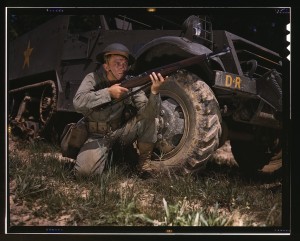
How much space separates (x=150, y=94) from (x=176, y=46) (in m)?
0.50

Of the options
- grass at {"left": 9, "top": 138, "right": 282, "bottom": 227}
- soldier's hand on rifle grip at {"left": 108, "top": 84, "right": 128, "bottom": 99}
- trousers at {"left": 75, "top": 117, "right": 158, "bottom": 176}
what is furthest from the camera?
trousers at {"left": 75, "top": 117, "right": 158, "bottom": 176}

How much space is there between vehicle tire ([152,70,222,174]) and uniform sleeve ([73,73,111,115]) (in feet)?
1.91

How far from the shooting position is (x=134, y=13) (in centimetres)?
385

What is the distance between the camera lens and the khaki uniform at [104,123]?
12.9 ft

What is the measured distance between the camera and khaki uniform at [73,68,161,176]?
3.92 metres

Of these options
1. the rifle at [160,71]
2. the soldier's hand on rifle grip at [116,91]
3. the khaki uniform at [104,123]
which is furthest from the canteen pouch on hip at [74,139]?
the soldier's hand on rifle grip at [116,91]

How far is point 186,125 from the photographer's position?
3.88m

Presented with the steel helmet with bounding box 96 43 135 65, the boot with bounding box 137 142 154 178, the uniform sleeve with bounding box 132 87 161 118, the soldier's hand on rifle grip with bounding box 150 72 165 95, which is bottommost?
the boot with bounding box 137 142 154 178

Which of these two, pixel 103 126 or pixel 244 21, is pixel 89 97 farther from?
pixel 244 21

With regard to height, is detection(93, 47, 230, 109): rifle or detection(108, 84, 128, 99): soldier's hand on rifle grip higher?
detection(93, 47, 230, 109): rifle

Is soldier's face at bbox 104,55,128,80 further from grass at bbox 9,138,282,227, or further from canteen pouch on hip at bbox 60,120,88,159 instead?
grass at bbox 9,138,282,227

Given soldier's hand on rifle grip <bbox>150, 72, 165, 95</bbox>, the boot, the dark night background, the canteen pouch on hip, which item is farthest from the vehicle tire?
the canteen pouch on hip

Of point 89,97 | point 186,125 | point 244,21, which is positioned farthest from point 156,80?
point 244,21

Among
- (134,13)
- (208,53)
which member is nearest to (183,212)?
(208,53)
